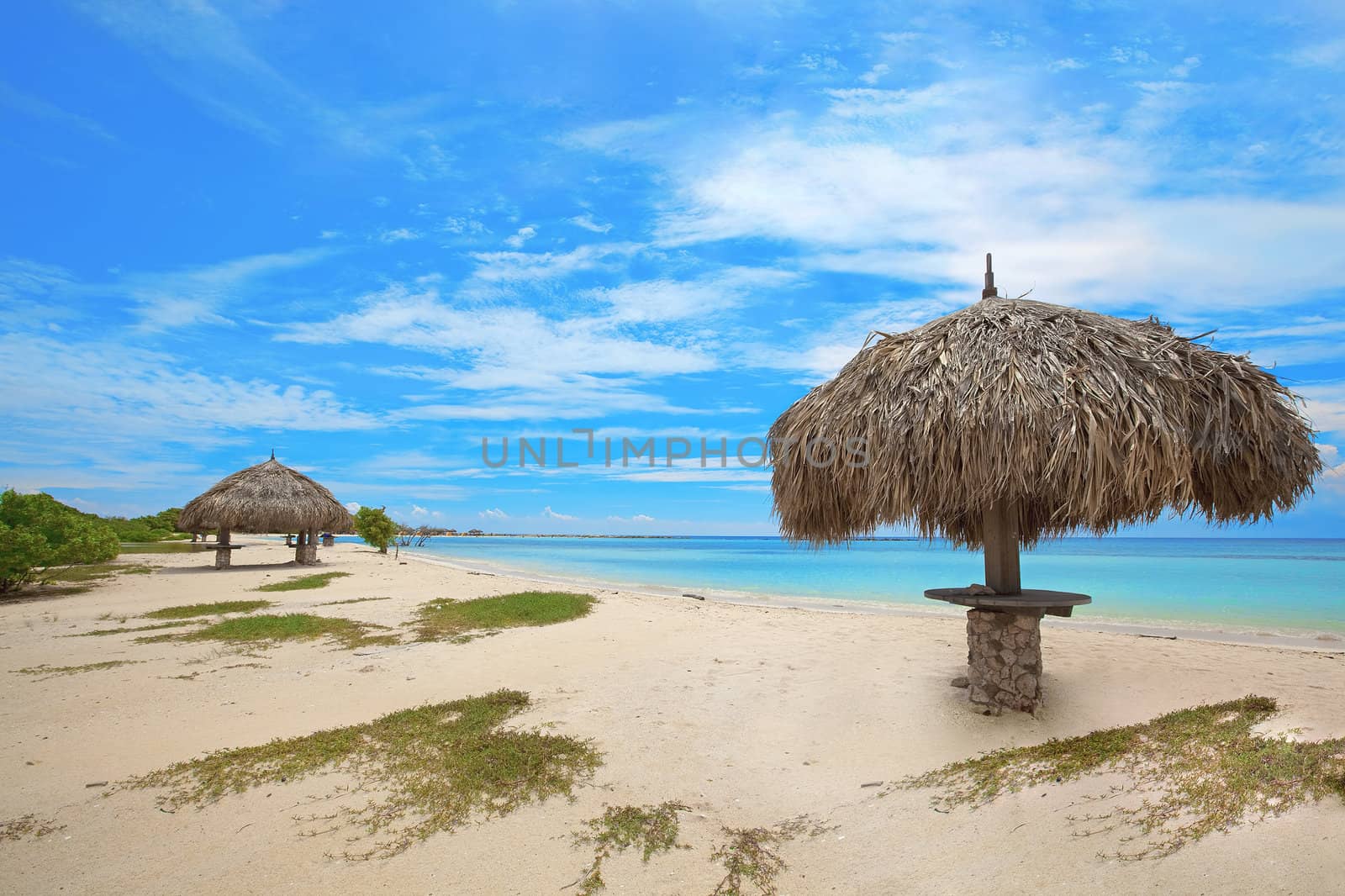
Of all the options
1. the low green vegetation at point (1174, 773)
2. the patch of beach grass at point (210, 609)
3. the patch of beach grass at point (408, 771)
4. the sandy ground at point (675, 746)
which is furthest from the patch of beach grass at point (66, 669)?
the low green vegetation at point (1174, 773)

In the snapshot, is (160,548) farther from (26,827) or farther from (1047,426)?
(1047,426)

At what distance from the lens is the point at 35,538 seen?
13.3m

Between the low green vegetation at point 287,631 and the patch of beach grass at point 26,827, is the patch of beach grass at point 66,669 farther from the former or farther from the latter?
the patch of beach grass at point 26,827

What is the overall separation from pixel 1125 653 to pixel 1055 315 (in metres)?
5.30

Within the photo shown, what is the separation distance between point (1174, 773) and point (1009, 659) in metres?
1.71

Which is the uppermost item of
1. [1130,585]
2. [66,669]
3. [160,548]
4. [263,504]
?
[263,504]

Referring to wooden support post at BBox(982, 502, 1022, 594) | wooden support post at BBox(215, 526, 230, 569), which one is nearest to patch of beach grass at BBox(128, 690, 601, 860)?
wooden support post at BBox(982, 502, 1022, 594)

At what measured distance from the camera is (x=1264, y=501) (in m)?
5.03

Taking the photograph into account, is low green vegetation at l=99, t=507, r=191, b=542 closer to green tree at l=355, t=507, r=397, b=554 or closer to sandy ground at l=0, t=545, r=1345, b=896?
green tree at l=355, t=507, r=397, b=554

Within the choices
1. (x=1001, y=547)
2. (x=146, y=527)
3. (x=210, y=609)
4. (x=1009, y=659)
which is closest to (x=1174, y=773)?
(x=1009, y=659)

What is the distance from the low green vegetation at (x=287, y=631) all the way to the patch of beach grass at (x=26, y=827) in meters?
4.81

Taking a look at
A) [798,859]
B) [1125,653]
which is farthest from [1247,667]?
[798,859]

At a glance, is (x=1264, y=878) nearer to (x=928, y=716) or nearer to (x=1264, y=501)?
(x=928, y=716)

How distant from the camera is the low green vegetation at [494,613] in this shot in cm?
995
